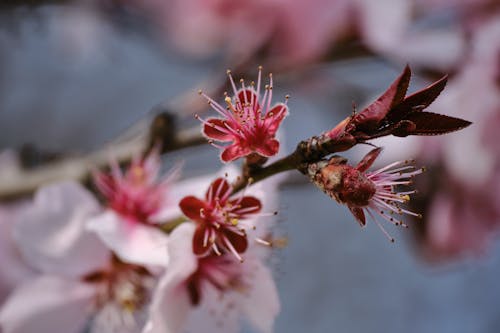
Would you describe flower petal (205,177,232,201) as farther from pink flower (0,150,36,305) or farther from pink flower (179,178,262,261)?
pink flower (0,150,36,305)

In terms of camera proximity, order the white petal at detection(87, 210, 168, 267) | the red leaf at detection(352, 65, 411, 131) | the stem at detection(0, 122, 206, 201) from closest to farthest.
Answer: the red leaf at detection(352, 65, 411, 131)
the white petal at detection(87, 210, 168, 267)
the stem at detection(0, 122, 206, 201)

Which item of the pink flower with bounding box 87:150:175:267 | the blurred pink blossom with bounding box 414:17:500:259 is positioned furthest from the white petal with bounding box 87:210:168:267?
the blurred pink blossom with bounding box 414:17:500:259

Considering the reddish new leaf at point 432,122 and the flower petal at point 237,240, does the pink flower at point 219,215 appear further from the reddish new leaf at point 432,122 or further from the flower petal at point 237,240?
the reddish new leaf at point 432,122

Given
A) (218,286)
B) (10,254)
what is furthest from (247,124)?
(10,254)

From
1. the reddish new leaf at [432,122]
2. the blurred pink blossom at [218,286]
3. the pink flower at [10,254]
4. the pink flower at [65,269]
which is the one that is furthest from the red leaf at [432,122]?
the pink flower at [10,254]

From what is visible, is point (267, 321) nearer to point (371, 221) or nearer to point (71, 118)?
point (371, 221)

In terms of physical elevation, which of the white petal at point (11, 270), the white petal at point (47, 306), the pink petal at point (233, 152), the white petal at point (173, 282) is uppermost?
the pink petal at point (233, 152)

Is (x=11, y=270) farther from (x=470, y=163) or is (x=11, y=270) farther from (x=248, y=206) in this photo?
(x=470, y=163)
